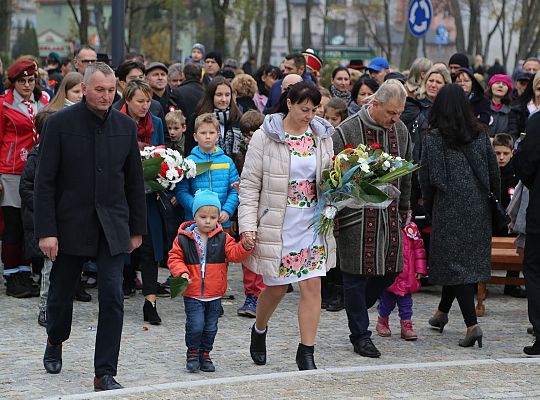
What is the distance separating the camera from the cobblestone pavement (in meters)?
7.84

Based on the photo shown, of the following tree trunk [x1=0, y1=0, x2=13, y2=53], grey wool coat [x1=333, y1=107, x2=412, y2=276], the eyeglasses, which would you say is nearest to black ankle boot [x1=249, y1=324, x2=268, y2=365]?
grey wool coat [x1=333, y1=107, x2=412, y2=276]

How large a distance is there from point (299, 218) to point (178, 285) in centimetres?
99

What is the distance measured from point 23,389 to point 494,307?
549 cm

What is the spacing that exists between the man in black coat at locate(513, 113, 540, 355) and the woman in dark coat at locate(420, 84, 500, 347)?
29cm

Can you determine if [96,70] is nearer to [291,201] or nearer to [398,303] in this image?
[291,201]

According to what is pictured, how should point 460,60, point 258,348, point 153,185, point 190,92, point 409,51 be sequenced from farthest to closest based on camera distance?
1. point 409,51
2. point 460,60
3. point 190,92
4. point 153,185
5. point 258,348

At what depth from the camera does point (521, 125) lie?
14.2m

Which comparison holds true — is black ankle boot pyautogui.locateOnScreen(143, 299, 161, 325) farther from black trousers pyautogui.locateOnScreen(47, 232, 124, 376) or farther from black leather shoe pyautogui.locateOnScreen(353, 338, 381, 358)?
black trousers pyautogui.locateOnScreen(47, 232, 124, 376)

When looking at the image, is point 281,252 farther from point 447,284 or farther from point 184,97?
point 184,97

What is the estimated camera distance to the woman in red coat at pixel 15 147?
37.4 ft

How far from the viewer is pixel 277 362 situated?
362 inches

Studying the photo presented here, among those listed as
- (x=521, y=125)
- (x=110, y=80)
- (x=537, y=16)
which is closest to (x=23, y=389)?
(x=110, y=80)

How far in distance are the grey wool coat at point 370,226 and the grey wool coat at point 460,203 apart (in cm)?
39

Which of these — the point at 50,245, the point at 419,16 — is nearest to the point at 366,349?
the point at 50,245
